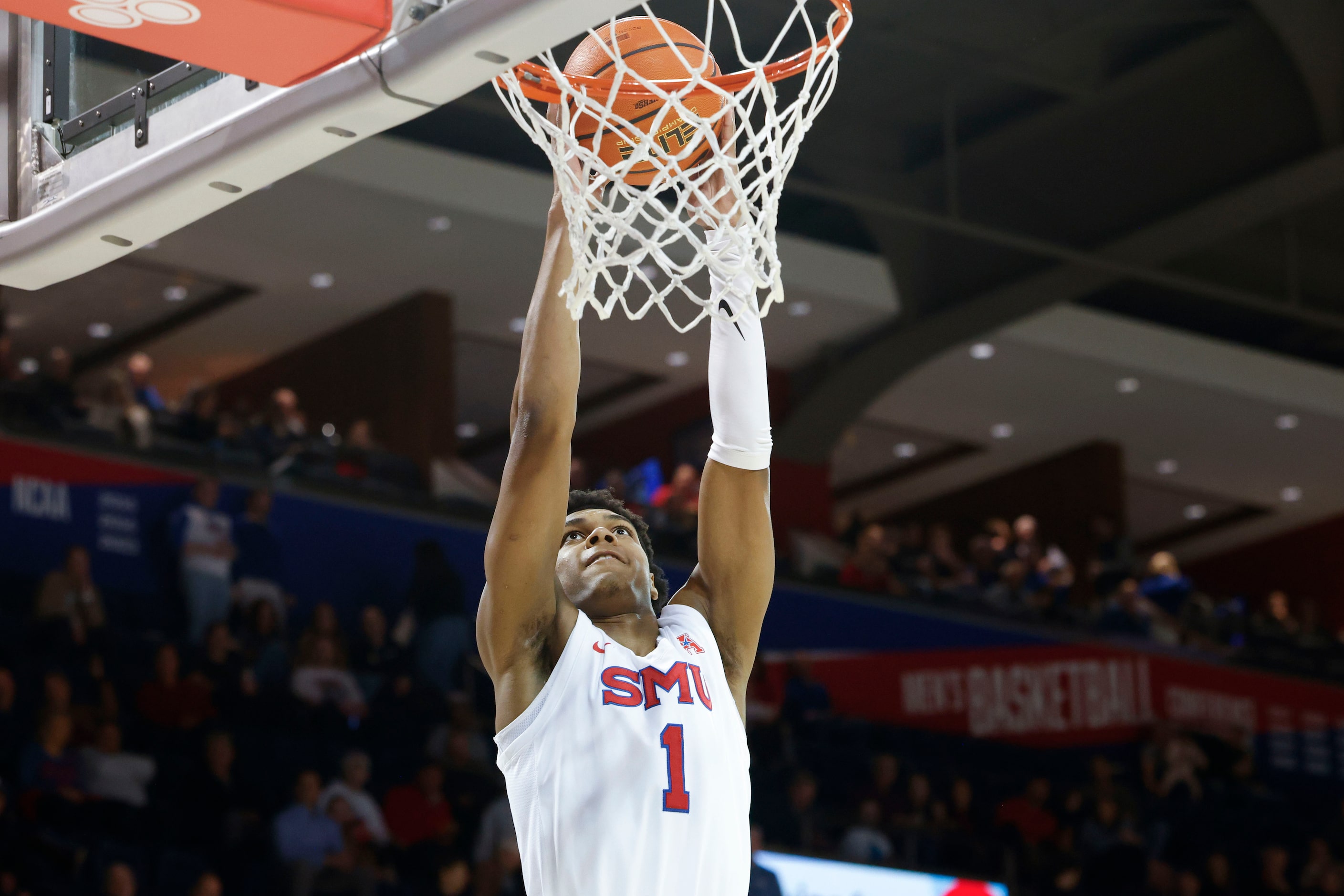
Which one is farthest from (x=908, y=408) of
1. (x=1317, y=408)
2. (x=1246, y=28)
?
(x=1246, y=28)

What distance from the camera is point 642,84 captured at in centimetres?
391

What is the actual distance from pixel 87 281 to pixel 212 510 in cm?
534

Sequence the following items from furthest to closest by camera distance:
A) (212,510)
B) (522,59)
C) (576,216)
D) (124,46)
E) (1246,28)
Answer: (1246,28)
(212,510)
(576,216)
(124,46)
(522,59)

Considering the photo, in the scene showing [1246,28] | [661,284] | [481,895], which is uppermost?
[1246,28]

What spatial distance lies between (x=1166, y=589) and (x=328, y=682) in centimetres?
999

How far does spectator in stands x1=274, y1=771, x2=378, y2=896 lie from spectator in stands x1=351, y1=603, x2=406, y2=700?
1.62m

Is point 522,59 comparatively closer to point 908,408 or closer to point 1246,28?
point 1246,28

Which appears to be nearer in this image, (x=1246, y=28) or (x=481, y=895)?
(x=481, y=895)

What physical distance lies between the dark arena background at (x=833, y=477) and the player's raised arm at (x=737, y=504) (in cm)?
539

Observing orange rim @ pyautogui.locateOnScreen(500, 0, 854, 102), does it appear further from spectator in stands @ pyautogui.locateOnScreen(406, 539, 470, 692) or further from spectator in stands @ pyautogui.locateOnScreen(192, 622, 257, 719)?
spectator in stands @ pyautogui.locateOnScreen(406, 539, 470, 692)

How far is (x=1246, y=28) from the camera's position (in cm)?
1287

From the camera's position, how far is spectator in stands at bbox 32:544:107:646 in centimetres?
1046

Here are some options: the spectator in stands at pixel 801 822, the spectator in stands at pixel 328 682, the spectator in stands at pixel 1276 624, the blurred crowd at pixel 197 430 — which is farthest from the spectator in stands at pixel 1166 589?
the spectator in stands at pixel 328 682

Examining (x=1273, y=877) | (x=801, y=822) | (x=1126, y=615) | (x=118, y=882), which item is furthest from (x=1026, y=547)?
(x=118, y=882)
